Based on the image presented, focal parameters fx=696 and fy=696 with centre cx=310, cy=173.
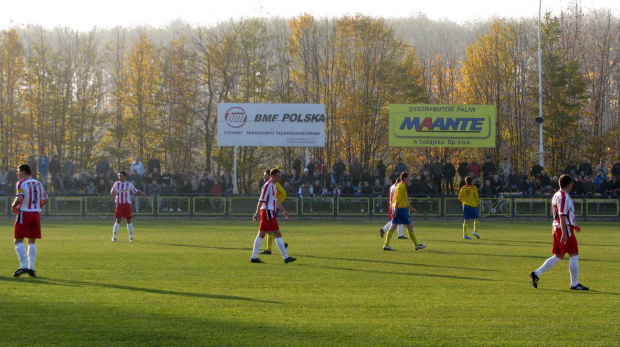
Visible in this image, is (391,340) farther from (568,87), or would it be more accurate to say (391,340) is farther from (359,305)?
(568,87)

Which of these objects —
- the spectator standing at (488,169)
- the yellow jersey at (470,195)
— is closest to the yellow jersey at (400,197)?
the yellow jersey at (470,195)

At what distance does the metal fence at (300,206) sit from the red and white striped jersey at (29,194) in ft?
68.0

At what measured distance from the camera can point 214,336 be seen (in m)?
7.23

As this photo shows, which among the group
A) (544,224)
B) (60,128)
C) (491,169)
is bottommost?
(544,224)

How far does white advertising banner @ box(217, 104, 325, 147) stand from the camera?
122 ft

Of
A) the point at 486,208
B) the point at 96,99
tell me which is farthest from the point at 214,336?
the point at 96,99

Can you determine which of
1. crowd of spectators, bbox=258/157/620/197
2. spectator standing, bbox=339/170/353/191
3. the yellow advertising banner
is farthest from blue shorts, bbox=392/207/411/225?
the yellow advertising banner

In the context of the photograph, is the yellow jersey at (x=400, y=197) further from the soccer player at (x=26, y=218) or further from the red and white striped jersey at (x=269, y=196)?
the soccer player at (x=26, y=218)

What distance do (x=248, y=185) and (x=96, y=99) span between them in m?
13.3

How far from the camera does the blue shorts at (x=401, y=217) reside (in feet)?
56.7

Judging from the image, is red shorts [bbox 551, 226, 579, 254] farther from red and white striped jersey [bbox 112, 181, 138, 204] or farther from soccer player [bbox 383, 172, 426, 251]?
red and white striped jersey [bbox 112, 181, 138, 204]

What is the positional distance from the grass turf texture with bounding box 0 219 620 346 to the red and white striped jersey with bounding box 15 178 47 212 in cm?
118

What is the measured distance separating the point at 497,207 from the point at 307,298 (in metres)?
24.3

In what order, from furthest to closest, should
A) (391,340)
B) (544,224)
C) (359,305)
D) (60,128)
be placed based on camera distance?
(60,128)
(544,224)
(359,305)
(391,340)
